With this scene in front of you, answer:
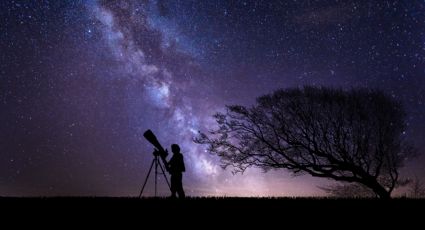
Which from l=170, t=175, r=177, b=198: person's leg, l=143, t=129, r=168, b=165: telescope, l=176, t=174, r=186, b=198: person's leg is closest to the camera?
l=170, t=175, r=177, b=198: person's leg

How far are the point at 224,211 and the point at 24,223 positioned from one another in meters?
3.46

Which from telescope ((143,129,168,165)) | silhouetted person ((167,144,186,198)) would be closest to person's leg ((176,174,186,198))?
silhouetted person ((167,144,186,198))

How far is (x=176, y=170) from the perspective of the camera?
→ 1035cm

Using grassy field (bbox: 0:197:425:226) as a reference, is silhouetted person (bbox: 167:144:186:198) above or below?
above

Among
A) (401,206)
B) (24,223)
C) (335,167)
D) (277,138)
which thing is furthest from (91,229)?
(335,167)

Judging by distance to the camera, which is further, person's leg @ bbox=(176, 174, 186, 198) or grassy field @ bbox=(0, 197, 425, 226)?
person's leg @ bbox=(176, 174, 186, 198)

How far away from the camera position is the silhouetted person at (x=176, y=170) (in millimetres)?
10258

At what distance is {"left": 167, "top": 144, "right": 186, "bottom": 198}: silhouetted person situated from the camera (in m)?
10.3

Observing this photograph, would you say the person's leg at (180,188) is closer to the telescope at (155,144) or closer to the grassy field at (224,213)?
the telescope at (155,144)

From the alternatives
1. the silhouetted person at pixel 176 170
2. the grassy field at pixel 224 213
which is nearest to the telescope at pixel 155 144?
the silhouetted person at pixel 176 170

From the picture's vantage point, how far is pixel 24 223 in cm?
547

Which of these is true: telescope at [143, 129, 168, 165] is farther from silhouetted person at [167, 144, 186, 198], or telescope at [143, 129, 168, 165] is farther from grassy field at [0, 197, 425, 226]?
grassy field at [0, 197, 425, 226]

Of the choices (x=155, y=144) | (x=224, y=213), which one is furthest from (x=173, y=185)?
(x=224, y=213)

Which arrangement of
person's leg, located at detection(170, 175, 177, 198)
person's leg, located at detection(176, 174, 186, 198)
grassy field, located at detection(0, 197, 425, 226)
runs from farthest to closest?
person's leg, located at detection(176, 174, 186, 198) < person's leg, located at detection(170, 175, 177, 198) < grassy field, located at detection(0, 197, 425, 226)
